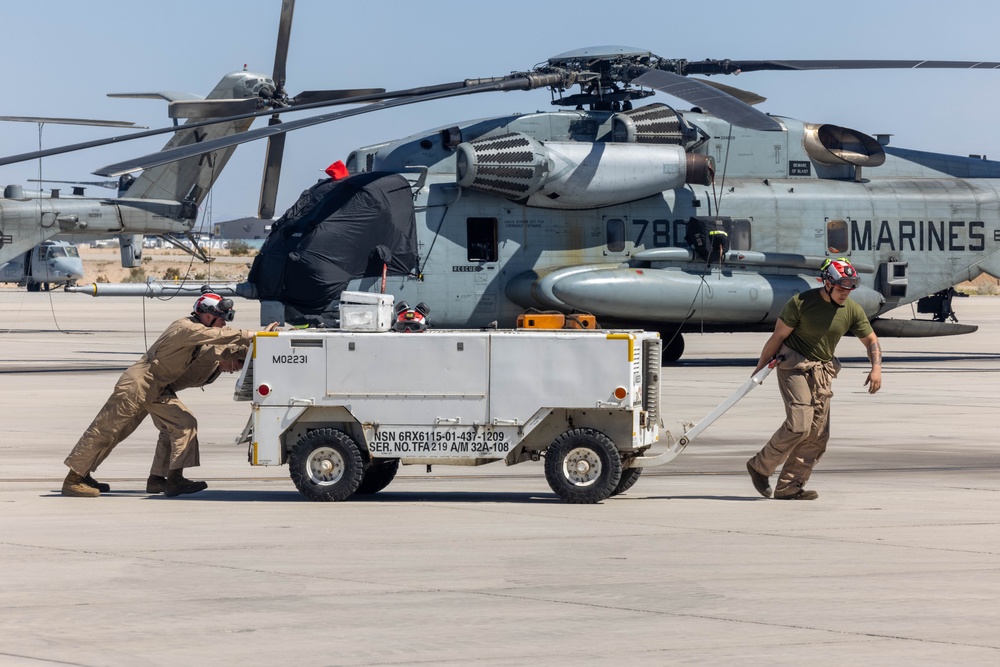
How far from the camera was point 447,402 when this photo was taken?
10312 millimetres

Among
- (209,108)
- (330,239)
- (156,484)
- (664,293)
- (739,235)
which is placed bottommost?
(156,484)

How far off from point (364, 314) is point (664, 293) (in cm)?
1322

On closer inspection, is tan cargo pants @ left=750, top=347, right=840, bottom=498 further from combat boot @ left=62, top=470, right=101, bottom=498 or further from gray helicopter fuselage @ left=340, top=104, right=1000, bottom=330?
gray helicopter fuselage @ left=340, top=104, right=1000, bottom=330

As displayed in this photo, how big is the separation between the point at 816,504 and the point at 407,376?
307 centimetres

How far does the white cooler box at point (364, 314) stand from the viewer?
1049 centimetres

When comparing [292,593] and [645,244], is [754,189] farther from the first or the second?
[292,593]

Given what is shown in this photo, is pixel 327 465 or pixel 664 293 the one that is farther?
pixel 664 293

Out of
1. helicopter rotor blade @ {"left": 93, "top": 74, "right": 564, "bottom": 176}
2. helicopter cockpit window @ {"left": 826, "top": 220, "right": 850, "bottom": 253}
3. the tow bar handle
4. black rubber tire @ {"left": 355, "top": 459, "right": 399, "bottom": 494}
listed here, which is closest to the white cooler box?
black rubber tire @ {"left": 355, "top": 459, "right": 399, "bottom": 494}

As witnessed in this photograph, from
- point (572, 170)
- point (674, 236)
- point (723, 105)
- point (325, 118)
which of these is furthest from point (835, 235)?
point (325, 118)

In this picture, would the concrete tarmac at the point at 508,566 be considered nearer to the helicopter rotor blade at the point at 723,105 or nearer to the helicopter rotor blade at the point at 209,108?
the helicopter rotor blade at the point at 723,105

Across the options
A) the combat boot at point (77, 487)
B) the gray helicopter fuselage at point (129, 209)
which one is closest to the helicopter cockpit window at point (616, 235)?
the combat boot at point (77, 487)

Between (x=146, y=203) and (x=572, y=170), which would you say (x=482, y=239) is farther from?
(x=146, y=203)

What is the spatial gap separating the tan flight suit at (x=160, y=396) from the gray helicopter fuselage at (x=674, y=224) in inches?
435

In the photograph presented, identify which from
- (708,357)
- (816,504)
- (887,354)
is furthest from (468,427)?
(887,354)
